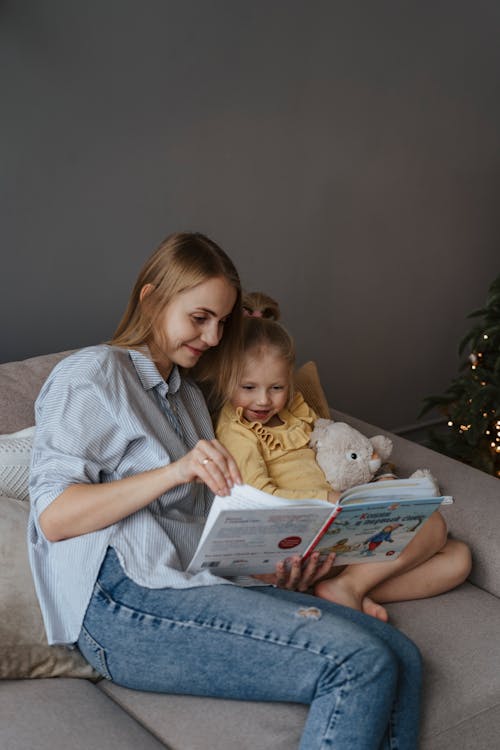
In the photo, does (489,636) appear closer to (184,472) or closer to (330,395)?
(184,472)

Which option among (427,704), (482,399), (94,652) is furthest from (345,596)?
(482,399)

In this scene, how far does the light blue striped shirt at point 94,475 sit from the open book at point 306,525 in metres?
0.09

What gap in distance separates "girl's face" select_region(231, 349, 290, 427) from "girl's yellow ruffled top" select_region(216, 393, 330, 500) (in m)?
0.02

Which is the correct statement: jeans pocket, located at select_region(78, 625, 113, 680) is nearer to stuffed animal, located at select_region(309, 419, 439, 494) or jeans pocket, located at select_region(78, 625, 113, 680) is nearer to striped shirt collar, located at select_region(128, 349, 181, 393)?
striped shirt collar, located at select_region(128, 349, 181, 393)

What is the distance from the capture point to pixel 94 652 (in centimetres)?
163

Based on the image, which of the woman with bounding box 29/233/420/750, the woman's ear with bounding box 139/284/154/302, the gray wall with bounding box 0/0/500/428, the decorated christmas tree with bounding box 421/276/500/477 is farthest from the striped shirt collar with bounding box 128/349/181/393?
the decorated christmas tree with bounding box 421/276/500/477

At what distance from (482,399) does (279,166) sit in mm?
1068

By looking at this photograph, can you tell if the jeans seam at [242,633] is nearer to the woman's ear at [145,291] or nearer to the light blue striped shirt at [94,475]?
the light blue striped shirt at [94,475]

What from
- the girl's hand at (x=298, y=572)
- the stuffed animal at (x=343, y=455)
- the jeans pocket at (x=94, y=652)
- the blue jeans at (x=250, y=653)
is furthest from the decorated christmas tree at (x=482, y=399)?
the jeans pocket at (x=94, y=652)

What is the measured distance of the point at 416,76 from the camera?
3.51 m

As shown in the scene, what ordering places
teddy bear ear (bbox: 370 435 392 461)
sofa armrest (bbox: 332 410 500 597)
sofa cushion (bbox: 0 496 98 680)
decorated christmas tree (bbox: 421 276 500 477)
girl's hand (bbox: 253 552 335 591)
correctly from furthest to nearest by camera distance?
decorated christmas tree (bbox: 421 276 500 477) < teddy bear ear (bbox: 370 435 392 461) < sofa armrest (bbox: 332 410 500 597) < girl's hand (bbox: 253 552 335 591) < sofa cushion (bbox: 0 496 98 680)

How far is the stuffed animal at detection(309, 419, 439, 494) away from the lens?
2.12 m

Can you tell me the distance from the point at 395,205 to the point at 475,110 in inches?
23.6

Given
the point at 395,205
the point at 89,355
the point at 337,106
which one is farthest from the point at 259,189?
the point at 89,355
